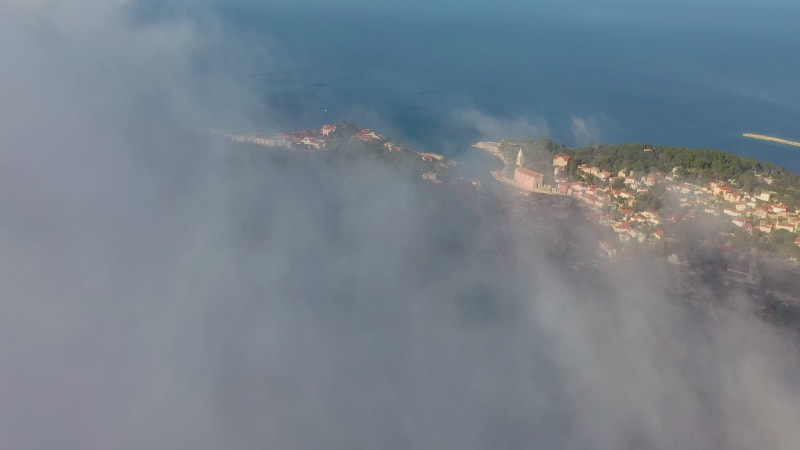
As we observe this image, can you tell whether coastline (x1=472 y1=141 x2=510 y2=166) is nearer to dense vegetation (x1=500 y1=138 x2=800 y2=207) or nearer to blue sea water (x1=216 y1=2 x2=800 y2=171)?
dense vegetation (x1=500 y1=138 x2=800 y2=207)

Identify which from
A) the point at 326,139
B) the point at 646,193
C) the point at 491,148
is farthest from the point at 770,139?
the point at 326,139

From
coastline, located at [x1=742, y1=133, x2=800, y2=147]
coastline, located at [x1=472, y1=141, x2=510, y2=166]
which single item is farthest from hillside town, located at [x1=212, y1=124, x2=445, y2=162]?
coastline, located at [x1=742, y1=133, x2=800, y2=147]

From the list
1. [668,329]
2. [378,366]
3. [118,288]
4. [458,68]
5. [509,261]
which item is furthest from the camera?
[458,68]

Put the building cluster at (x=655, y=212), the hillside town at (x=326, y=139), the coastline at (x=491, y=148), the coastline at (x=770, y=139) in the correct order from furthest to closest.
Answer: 1. the coastline at (x=770, y=139)
2. the coastline at (x=491, y=148)
3. the hillside town at (x=326, y=139)
4. the building cluster at (x=655, y=212)

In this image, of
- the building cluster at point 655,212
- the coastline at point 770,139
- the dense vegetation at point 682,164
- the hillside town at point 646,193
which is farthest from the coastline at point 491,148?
the coastline at point 770,139

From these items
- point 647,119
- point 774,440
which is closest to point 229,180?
point 774,440

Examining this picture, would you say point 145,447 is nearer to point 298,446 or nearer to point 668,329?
point 298,446

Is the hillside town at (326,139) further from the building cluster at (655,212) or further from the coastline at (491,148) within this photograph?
the building cluster at (655,212)

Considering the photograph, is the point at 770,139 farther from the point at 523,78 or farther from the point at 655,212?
the point at 655,212
